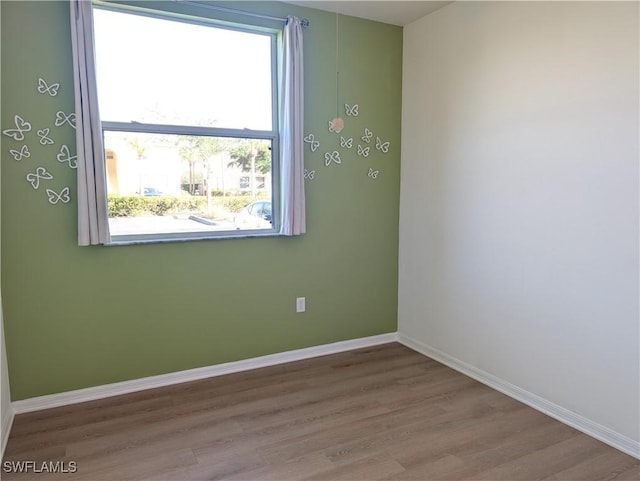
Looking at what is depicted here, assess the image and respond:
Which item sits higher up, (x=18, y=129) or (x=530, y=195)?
(x=18, y=129)

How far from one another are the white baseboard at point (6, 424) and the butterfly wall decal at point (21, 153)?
1379mm

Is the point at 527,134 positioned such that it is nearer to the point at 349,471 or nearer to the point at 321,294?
the point at 321,294

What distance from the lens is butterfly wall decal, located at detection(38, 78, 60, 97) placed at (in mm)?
2551

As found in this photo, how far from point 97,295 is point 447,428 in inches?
87.4

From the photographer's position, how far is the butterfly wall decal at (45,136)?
257 cm

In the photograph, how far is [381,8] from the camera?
3291 millimetres

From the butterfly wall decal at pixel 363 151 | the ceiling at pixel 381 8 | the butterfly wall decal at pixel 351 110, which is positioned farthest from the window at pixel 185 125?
the butterfly wall decal at pixel 363 151

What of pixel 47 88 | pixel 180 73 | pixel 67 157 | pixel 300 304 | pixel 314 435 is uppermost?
pixel 180 73

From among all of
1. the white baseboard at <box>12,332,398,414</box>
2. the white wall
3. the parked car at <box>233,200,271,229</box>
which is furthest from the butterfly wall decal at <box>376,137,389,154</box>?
the white baseboard at <box>12,332,398,414</box>

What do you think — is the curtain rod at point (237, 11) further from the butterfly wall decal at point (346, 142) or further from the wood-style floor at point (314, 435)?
the wood-style floor at point (314, 435)

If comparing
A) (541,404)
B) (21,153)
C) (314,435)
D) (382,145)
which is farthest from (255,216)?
(541,404)

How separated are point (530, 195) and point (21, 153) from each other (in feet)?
9.66

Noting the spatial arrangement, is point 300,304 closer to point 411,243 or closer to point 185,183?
point 411,243

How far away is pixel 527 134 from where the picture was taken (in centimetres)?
275
